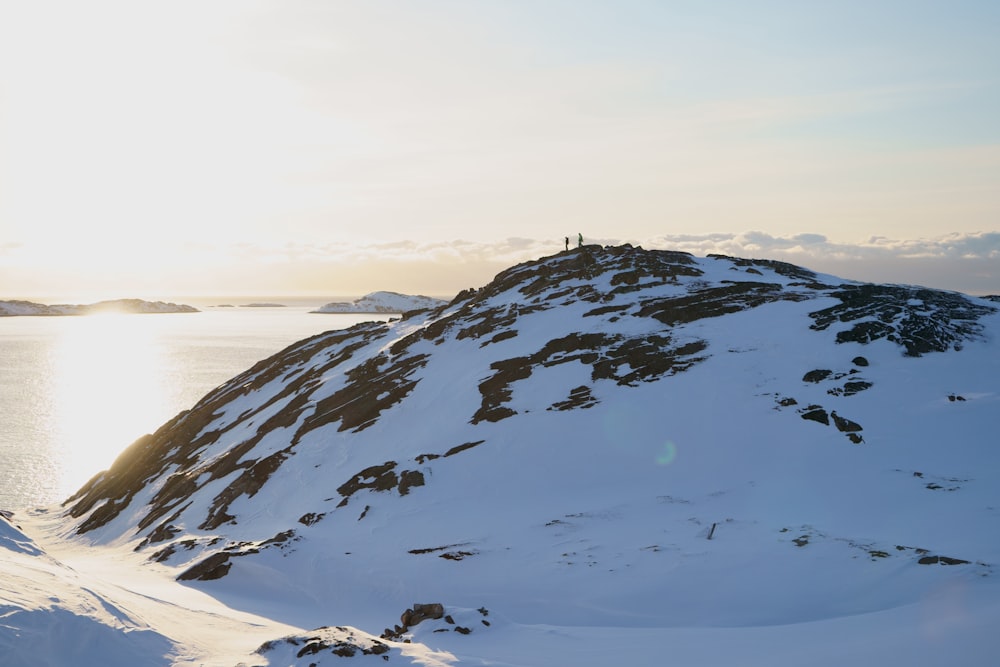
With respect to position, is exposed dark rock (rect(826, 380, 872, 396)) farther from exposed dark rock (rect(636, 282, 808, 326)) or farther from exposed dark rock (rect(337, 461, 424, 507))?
exposed dark rock (rect(337, 461, 424, 507))

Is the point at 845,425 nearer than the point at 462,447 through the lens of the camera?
Yes

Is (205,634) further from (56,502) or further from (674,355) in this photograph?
(56,502)

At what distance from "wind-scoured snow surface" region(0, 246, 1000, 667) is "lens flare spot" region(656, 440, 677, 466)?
7cm

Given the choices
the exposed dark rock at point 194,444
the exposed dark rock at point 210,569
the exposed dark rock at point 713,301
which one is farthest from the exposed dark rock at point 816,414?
the exposed dark rock at point 194,444

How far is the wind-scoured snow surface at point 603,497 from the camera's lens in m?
15.7

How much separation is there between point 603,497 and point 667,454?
3538mm

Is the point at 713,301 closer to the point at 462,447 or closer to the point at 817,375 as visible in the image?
the point at 817,375

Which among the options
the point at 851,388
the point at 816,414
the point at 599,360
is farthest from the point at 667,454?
the point at 851,388

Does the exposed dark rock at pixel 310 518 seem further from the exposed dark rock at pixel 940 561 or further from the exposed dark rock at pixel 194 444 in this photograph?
the exposed dark rock at pixel 940 561

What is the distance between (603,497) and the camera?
25.9m

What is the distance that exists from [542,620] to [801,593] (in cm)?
709

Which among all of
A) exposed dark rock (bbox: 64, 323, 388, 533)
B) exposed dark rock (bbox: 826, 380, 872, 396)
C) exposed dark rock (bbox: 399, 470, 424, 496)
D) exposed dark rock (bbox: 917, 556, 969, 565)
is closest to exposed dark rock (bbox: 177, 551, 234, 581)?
exposed dark rock (bbox: 399, 470, 424, 496)

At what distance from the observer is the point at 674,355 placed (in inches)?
1352

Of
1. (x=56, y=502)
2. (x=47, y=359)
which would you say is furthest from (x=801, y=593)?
(x=47, y=359)
